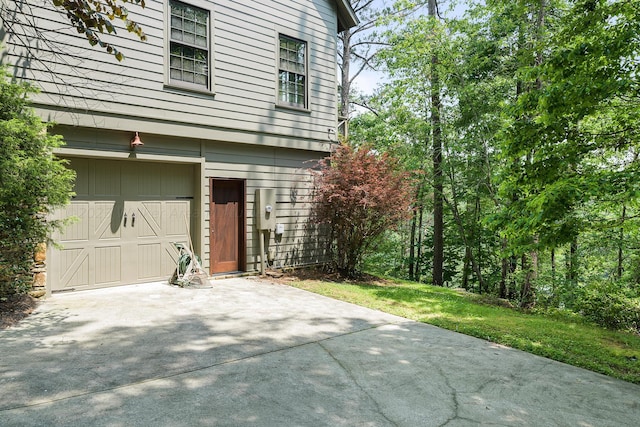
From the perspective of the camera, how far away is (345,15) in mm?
9969

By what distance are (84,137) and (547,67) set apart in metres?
6.51

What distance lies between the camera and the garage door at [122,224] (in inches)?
255

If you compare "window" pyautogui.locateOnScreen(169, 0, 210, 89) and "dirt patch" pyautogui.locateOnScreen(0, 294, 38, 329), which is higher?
"window" pyautogui.locateOnScreen(169, 0, 210, 89)

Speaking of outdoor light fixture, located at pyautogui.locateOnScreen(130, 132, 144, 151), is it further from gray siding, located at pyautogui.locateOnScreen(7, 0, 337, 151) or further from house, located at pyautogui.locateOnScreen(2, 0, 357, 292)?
gray siding, located at pyautogui.locateOnScreen(7, 0, 337, 151)

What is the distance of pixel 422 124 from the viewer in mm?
12484

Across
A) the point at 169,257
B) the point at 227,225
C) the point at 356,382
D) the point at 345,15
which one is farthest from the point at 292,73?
the point at 356,382

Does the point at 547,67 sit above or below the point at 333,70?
below

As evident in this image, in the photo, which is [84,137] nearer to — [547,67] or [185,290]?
[185,290]

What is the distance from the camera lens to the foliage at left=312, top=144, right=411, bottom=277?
27.2ft

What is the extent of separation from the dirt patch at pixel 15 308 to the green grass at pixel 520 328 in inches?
166

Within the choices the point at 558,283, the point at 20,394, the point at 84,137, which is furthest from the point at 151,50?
the point at 558,283

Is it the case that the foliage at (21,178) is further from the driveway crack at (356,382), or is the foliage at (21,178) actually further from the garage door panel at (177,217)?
the driveway crack at (356,382)

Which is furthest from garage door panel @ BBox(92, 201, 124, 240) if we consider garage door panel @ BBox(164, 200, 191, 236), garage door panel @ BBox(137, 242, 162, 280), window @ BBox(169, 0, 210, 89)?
window @ BBox(169, 0, 210, 89)

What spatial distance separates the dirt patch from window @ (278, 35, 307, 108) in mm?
5764
